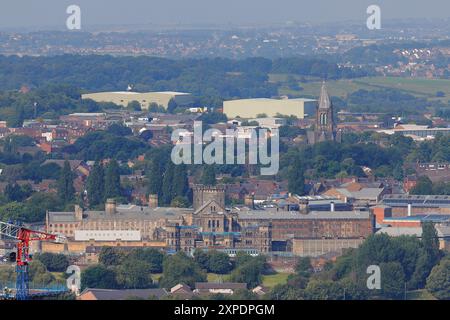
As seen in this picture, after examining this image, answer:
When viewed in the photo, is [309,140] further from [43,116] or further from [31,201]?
Result: [31,201]

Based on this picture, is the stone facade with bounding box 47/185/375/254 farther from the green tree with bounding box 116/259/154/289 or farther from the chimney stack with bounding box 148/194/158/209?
the green tree with bounding box 116/259/154/289

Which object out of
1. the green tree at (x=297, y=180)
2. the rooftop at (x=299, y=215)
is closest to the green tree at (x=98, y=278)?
the rooftop at (x=299, y=215)

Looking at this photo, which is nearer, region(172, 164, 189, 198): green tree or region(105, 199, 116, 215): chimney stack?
region(105, 199, 116, 215): chimney stack

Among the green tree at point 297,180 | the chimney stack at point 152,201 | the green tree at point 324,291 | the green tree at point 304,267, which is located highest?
the green tree at point 324,291

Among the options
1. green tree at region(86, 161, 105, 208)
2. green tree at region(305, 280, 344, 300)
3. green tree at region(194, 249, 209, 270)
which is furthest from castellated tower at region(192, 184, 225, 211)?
green tree at region(305, 280, 344, 300)

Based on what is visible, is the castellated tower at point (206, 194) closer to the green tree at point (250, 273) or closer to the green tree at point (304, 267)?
the green tree at point (304, 267)

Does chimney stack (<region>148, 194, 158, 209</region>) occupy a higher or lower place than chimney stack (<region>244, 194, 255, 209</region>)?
higher
